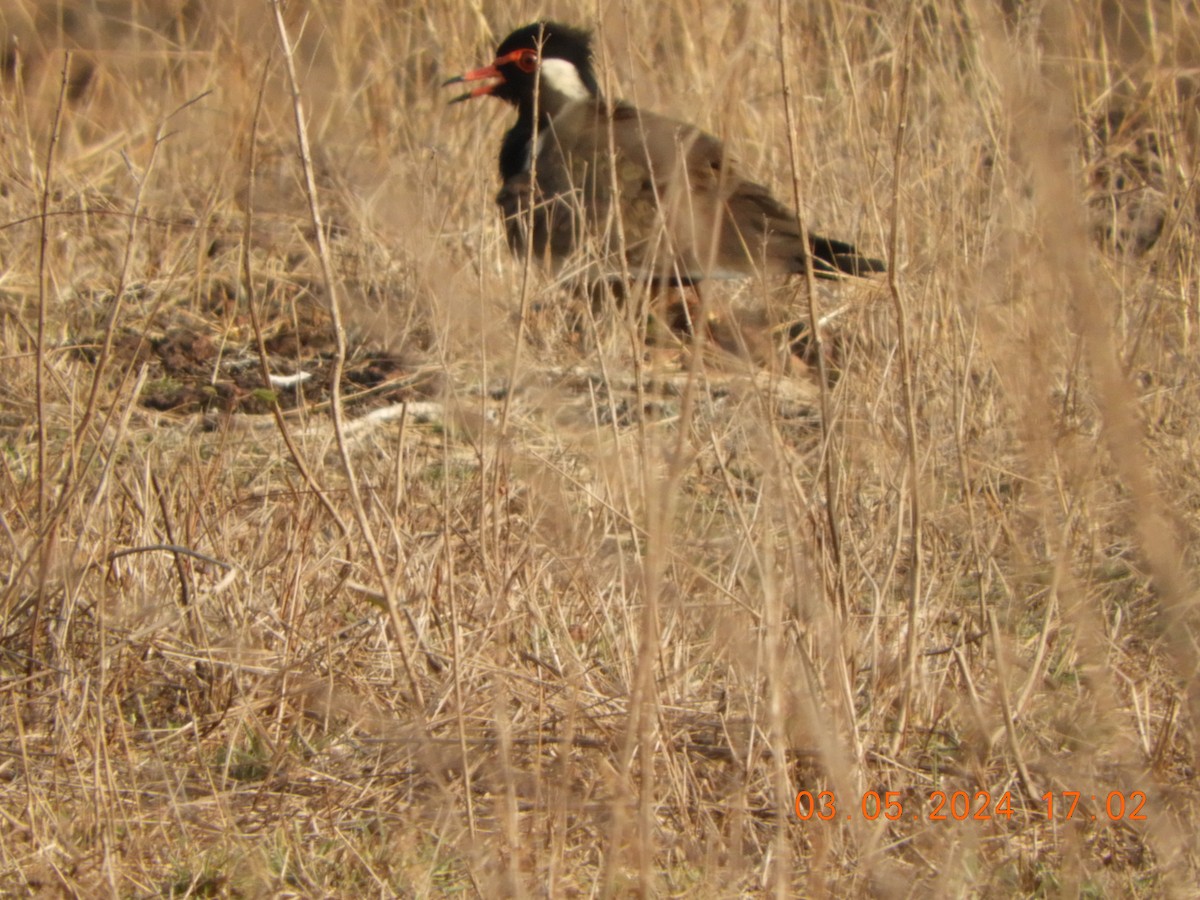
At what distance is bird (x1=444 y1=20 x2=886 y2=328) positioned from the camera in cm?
387

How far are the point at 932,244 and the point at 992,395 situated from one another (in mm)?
350

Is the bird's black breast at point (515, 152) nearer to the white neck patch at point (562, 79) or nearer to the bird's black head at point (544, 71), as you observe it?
the bird's black head at point (544, 71)

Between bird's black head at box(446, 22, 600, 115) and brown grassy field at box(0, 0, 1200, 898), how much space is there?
1441 mm

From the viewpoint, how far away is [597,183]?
438 cm

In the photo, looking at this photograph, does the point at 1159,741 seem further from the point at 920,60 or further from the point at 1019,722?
the point at 920,60

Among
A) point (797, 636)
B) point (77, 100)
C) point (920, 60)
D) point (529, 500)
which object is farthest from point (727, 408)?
point (77, 100)

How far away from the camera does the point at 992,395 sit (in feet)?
9.96

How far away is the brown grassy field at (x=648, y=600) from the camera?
1621mm

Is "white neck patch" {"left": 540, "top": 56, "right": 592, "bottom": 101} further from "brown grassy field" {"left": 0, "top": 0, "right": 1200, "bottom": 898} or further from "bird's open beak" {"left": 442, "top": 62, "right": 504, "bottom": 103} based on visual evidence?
"brown grassy field" {"left": 0, "top": 0, "right": 1200, "bottom": 898}

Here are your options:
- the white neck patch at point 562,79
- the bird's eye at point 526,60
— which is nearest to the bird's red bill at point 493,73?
the bird's eye at point 526,60
